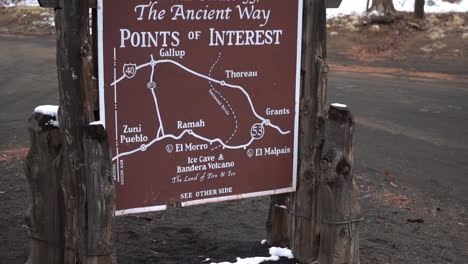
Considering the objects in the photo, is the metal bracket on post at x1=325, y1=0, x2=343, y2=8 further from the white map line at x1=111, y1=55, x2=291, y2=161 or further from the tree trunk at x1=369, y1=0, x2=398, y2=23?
the tree trunk at x1=369, y1=0, x2=398, y2=23

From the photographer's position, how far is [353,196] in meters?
4.29

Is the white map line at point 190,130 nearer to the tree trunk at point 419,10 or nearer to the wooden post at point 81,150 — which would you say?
the wooden post at point 81,150

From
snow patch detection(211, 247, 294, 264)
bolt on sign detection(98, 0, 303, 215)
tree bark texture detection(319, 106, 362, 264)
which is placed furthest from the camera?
snow patch detection(211, 247, 294, 264)

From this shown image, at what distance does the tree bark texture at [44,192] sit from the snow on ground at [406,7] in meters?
19.2

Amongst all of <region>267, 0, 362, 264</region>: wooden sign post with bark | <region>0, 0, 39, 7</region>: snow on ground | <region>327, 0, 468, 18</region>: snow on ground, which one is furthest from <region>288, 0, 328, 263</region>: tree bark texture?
<region>0, 0, 39, 7</region>: snow on ground

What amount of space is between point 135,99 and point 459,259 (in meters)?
3.20

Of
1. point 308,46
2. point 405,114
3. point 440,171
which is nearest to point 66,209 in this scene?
point 308,46

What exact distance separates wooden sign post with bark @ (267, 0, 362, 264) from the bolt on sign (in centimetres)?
9

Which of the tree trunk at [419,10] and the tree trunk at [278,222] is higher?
the tree trunk at [419,10]

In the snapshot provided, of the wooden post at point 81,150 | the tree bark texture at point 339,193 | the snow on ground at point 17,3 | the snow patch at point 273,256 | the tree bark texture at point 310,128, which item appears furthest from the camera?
the snow on ground at point 17,3

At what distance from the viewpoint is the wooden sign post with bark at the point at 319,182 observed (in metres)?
4.23

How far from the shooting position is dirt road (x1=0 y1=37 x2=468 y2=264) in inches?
210

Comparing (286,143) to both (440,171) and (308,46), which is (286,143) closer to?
(308,46)

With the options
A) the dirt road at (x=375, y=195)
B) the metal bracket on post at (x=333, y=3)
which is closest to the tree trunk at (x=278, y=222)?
the dirt road at (x=375, y=195)
